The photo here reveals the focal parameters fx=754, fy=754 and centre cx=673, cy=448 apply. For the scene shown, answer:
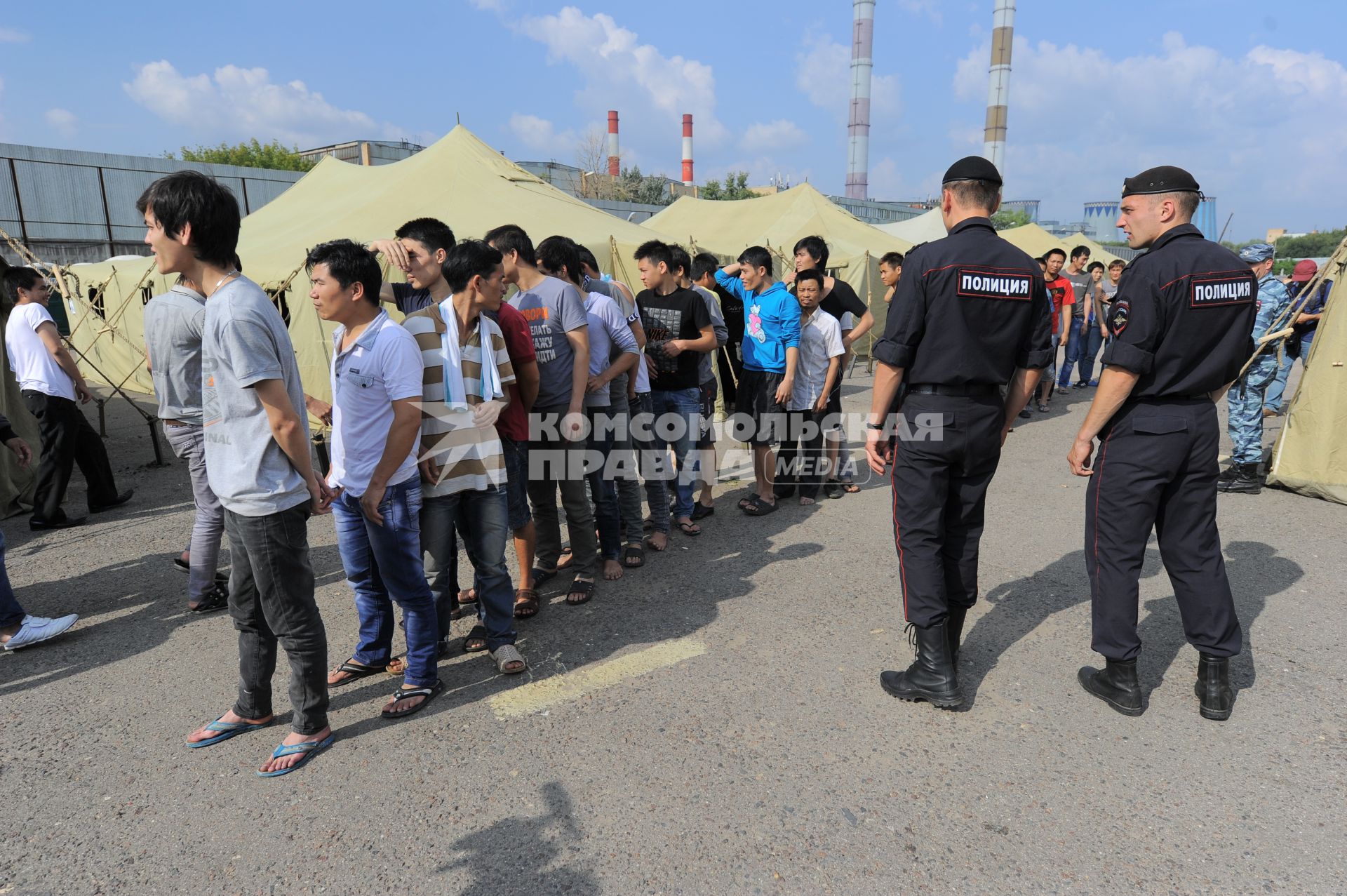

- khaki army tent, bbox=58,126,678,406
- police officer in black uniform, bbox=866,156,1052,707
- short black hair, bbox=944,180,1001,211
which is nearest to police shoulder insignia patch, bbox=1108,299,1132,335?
police officer in black uniform, bbox=866,156,1052,707

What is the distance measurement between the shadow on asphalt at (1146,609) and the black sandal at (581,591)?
1.94 meters

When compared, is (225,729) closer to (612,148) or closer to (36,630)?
(36,630)

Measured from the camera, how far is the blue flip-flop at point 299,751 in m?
2.71

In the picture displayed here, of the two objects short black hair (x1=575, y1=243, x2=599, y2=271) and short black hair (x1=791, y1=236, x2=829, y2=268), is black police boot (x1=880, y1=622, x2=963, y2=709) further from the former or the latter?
short black hair (x1=791, y1=236, x2=829, y2=268)

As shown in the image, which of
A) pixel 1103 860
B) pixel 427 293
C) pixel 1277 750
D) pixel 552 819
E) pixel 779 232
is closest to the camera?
pixel 1103 860

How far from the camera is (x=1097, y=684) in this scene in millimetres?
3104

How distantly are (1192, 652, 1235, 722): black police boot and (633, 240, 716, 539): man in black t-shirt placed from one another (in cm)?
299

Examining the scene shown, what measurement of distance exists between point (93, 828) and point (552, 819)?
1508mm

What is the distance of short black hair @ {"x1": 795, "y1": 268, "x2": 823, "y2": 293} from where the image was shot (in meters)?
5.55

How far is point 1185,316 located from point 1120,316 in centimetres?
21

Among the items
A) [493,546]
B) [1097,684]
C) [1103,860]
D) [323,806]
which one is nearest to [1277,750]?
[1097,684]

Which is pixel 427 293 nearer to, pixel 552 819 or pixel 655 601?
pixel 655 601

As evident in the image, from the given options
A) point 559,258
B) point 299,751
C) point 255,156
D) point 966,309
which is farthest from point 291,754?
point 255,156

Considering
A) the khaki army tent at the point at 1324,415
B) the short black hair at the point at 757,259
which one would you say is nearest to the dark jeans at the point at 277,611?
the short black hair at the point at 757,259
